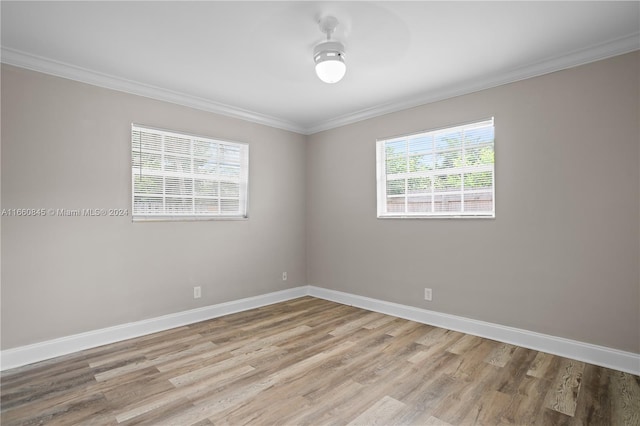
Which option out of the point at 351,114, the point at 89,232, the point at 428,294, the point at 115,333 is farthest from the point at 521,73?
the point at 115,333

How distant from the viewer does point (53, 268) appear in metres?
2.90

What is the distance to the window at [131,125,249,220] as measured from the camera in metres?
3.47

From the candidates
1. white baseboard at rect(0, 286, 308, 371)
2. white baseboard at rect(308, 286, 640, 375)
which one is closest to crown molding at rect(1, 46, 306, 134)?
white baseboard at rect(0, 286, 308, 371)

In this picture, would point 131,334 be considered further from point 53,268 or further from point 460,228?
point 460,228

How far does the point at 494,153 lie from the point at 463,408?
7.53ft

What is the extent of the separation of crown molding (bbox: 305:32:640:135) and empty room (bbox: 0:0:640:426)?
0.01 metres

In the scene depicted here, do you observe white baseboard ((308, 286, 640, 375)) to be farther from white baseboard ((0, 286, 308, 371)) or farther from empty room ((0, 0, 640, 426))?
white baseboard ((0, 286, 308, 371))

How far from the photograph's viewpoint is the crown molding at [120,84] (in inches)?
108

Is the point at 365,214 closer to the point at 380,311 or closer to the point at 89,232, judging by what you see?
the point at 380,311

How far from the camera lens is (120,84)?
3250 millimetres

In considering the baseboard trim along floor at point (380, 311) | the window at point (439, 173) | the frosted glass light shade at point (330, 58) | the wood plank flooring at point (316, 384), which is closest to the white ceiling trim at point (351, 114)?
the window at point (439, 173)

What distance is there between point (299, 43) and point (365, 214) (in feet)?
7.63

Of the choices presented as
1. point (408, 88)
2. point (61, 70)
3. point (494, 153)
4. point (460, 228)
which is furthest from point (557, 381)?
point (61, 70)

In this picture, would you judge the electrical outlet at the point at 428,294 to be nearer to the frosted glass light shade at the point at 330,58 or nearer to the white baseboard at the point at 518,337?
the white baseboard at the point at 518,337
